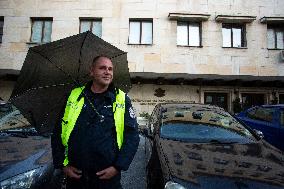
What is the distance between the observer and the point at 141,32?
16031 mm

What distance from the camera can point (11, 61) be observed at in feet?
52.2

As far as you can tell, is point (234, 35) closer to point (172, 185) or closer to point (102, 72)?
point (172, 185)

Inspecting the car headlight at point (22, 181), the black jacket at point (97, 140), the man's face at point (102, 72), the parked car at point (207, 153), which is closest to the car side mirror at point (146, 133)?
the parked car at point (207, 153)

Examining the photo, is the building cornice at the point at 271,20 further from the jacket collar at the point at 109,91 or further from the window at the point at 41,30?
the jacket collar at the point at 109,91

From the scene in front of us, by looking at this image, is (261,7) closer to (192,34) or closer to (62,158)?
(192,34)

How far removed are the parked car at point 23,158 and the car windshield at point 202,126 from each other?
Answer: 172 cm

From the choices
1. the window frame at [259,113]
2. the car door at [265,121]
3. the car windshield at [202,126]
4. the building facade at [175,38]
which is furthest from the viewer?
the building facade at [175,38]

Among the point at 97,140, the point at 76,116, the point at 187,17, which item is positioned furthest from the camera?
the point at 187,17

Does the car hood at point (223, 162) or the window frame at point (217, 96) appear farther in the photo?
the window frame at point (217, 96)

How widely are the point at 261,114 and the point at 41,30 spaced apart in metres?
12.5

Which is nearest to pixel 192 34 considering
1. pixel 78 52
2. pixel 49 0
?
pixel 49 0

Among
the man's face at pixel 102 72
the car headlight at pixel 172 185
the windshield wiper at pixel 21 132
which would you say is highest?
the man's face at pixel 102 72

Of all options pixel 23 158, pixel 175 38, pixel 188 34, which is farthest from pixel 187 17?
pixel 23 158

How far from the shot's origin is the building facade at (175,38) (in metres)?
15.8
